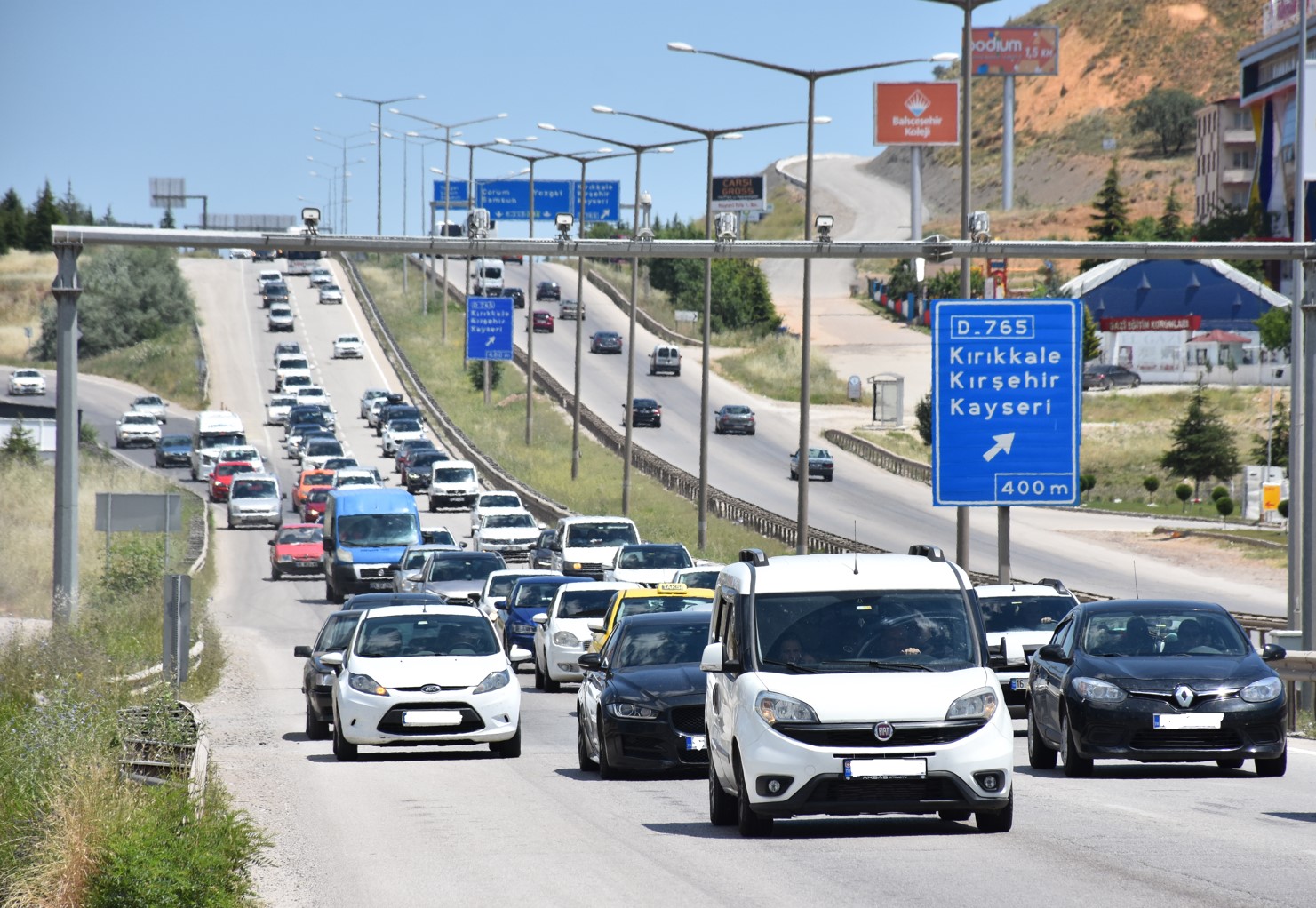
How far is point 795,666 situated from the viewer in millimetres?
13656

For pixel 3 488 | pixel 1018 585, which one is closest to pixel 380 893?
pixel 1018 585

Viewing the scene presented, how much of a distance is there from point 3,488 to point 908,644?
5786 centimetres

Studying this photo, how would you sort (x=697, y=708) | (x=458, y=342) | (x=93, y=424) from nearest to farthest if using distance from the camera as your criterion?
(x=697, y=708)
(x=93, y=424)
(x=458, y=342)

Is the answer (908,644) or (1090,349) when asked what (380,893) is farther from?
(1090,349)

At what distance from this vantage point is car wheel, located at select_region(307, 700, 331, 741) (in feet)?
78.0

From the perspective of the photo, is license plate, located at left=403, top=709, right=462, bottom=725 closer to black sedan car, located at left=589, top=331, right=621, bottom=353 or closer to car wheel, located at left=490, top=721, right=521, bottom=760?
car wheel, located at left=490, top=721, right=521, bottom=760

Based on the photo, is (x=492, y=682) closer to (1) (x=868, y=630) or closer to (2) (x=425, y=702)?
(2) (x=425, y=702)

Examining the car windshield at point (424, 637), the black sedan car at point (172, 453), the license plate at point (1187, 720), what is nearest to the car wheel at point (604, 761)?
the car windshield at point (424, 637)

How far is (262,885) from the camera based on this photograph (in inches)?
486

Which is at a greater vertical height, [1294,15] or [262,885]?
[1294,15]

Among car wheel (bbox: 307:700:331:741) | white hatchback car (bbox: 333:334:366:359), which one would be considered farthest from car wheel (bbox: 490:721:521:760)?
white hatchback car (bbox: 333:334:366:359)

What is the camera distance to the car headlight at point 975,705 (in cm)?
1324

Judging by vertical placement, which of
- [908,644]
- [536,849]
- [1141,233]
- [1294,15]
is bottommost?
[536,849]

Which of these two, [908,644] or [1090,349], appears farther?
[1090,349]
